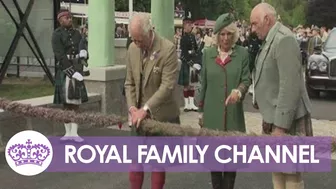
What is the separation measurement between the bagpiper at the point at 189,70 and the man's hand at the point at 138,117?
24.1 feet

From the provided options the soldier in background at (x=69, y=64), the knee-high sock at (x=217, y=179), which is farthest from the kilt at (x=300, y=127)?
the soldier in background at (x=69, y=64)

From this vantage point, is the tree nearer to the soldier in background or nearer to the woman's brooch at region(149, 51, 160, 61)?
the soldier in background

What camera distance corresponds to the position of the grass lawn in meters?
12.4

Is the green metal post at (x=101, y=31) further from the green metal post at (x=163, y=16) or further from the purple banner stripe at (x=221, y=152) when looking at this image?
the purple banner stripe at (x=221, y=152)

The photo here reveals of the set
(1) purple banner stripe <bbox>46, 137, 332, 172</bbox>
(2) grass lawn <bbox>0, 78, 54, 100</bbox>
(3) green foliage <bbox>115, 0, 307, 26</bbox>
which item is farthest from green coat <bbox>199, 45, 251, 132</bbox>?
(3) green foliage <bbox>115, 0, 307, 26</bbox>

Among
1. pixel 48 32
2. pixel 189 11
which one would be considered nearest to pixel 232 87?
pixel 48 32

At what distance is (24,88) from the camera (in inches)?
552


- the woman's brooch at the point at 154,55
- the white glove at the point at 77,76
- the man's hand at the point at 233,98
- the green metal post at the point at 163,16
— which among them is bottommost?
the white glove at the point at 77,76

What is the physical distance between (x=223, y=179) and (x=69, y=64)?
12.0 feet

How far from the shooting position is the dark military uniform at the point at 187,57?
12359 mm

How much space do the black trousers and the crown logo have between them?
1.74 m

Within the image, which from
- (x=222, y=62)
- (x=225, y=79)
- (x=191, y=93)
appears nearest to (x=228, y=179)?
(x=225, y=79)

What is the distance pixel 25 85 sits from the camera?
14711 millimetres

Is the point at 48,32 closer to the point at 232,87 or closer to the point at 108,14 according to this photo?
the point at 108,14
